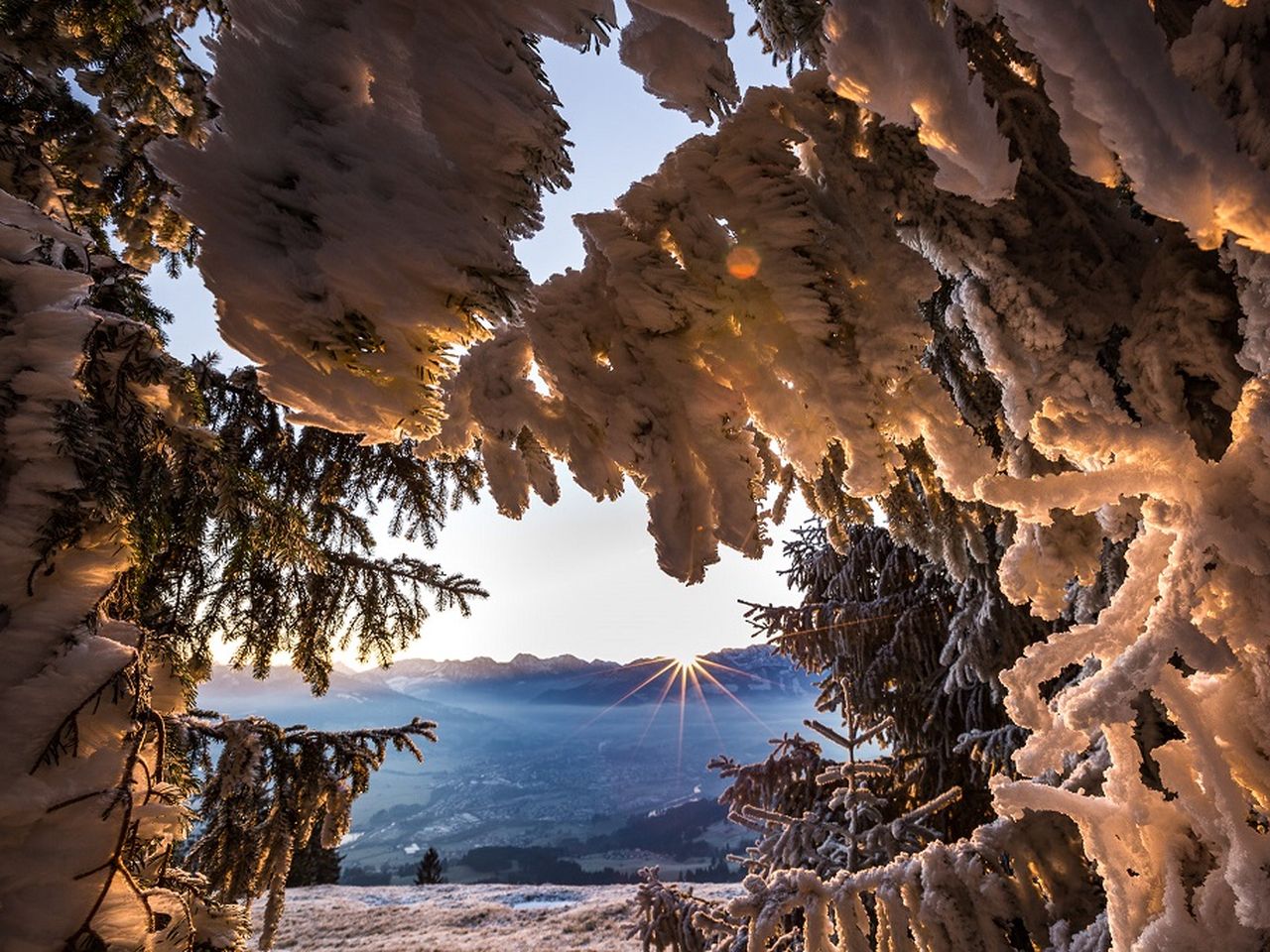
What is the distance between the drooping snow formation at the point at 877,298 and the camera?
2.88 feet

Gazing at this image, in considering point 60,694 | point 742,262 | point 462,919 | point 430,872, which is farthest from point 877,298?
point 430,872

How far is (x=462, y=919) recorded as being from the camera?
1716 centimetres

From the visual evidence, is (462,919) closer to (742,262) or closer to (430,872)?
(430,872)

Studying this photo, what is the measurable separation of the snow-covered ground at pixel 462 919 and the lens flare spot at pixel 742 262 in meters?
16.4

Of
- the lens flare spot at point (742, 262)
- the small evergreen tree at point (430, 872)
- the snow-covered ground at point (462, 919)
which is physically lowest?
the small evergreen tree at point (430, 872)

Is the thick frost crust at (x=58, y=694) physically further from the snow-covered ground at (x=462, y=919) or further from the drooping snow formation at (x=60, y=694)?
the snow-covered ground at (x=462, y=919)

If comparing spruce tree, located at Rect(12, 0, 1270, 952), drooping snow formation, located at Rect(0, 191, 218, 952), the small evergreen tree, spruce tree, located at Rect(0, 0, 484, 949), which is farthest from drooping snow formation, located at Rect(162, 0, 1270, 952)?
the small evergreen tree

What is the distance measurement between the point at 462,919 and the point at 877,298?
21.3m

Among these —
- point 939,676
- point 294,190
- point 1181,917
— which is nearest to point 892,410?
point 1181,917

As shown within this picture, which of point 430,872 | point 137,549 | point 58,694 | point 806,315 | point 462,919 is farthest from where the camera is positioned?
point 430,872

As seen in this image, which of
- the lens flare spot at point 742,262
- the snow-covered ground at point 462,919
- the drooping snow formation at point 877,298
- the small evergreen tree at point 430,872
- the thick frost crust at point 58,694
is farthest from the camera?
the small evergreen tree at point 430,872

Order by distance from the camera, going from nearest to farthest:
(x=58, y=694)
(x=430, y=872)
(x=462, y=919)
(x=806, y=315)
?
(x=806, y=315)
(x=58, y=694)
(x=462, y=919)
(x=430, y=872)

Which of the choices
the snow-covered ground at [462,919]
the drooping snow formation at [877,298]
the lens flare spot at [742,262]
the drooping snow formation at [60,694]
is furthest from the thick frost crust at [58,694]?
the snow-covered ground at [462,919]

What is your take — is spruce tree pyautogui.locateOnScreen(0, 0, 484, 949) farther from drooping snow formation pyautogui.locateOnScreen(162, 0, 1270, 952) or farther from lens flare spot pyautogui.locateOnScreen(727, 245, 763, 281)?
lens flare spot pyautogui.locateOnScreen(727, 245, 763, 281)
